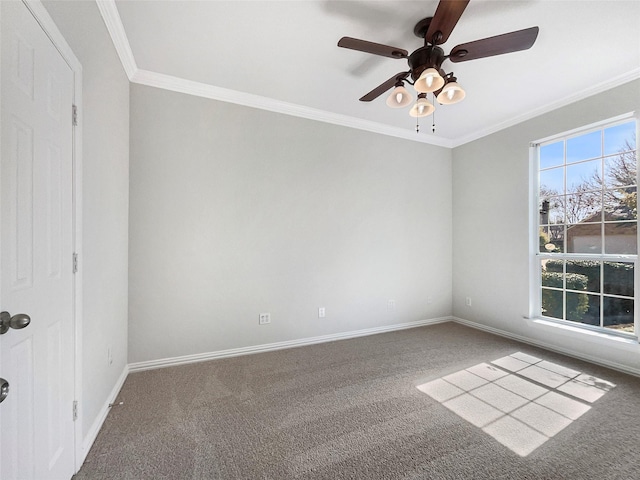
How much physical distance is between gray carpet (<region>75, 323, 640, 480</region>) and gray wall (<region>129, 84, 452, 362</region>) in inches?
21.5

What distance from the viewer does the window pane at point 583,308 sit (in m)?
2.91

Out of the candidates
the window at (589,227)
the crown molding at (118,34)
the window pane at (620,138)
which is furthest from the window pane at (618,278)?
the crown molding at (118,34)

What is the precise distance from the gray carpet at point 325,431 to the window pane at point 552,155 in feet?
7.31

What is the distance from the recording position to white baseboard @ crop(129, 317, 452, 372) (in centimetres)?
264

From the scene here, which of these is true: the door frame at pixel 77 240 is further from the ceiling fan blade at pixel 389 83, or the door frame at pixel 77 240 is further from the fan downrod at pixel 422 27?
the fan downrod at pixel 422 27

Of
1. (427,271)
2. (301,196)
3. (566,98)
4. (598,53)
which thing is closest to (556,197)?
(566,98)

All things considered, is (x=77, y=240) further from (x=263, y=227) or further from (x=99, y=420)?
(x=263, y=227)

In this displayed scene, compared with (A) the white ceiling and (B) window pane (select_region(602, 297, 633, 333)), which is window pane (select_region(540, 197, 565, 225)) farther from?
(A) the white ceiling

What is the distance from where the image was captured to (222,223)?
2914 mm

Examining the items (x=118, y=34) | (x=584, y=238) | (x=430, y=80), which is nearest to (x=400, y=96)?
(x=430, y=80)

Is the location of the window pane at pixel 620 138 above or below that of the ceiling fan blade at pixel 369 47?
below

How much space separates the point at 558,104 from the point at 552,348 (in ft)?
9.00

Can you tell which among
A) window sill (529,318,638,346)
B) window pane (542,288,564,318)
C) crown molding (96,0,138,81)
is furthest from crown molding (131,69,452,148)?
window sill (529,318,638,346)

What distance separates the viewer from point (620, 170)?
9.06 feet
